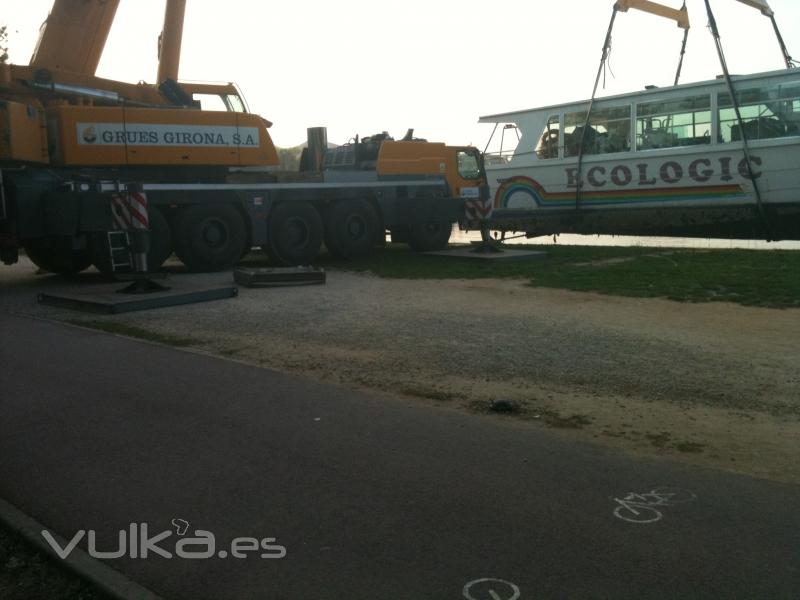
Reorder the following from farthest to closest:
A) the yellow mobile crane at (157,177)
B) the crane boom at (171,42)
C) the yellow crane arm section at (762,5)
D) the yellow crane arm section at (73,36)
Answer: the yellow crane arm section at (762,5) → the crane boom at (171,42) → the yellow crane arm section at (73,36) → the yellow mobile crane at (157,177)

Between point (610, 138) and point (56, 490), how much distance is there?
59.6ft

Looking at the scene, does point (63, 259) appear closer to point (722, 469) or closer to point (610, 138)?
point (610, 138)

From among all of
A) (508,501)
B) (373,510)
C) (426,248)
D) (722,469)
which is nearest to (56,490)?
(373,510)

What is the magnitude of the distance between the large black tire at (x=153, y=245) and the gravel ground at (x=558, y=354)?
6.85 feet

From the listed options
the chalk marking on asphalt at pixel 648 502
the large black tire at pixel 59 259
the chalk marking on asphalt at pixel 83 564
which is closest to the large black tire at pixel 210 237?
the large black tire at pixel 59 259

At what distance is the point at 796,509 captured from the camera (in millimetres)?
4414

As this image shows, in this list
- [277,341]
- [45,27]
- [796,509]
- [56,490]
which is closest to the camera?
[796,509]

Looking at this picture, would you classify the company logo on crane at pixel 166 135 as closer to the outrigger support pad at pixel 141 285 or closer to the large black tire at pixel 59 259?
the large black tire at pixel 59 259

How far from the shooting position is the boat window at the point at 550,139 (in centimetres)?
2198

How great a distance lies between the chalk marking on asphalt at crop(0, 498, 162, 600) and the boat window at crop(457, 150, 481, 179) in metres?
18.3

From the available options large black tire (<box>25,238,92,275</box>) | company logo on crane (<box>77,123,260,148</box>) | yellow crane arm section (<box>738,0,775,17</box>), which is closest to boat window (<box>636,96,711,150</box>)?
yellow crane arm section (<box>738,0,775,17</box>)

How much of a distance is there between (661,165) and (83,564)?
58.6 ft

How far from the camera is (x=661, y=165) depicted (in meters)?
19.6

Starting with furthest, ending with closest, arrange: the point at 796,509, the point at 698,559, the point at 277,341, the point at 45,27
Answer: the point at 45,27
the point at 277,341
the point at 796,509
the point at 698,559
